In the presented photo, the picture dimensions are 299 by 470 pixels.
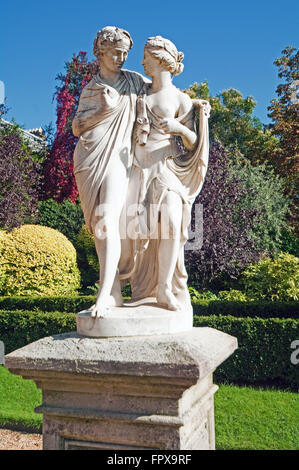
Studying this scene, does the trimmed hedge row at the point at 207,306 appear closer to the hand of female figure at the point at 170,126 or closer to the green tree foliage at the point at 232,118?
the hand of female figure at the point at 170,126

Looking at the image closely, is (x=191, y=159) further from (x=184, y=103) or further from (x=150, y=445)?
(x=150, y=445)

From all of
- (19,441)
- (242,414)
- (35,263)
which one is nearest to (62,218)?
(35,263)

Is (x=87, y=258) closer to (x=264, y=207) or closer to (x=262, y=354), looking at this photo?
(x=264, y=207)

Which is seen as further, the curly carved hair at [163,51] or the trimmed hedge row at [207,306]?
the trimmed hedge row at [207,306]

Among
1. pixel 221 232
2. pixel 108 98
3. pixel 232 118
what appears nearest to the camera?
pixel 108 98

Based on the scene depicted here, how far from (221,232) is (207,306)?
3415 mm

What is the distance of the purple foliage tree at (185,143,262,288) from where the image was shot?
10891 millimetres

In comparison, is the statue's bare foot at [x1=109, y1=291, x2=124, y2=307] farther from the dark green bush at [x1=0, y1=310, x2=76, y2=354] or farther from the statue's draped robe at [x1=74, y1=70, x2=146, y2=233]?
the dark green bush at [x1=0, y1=310, x2=76, y2=354]

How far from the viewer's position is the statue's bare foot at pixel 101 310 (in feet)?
8.70

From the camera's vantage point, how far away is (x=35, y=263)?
33.3ft

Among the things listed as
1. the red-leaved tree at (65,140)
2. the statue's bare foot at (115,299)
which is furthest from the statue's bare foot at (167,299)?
the red-leaved tree at (65,140)

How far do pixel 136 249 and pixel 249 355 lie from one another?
4.47m

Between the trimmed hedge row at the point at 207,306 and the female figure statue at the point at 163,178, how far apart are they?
5052 millimetres

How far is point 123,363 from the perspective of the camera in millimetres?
2312
